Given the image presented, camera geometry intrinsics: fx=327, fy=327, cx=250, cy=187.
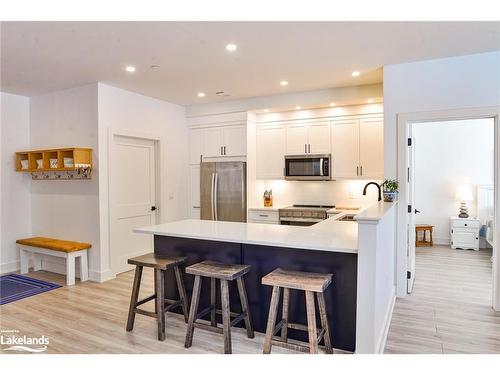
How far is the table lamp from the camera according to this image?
614 centimetres

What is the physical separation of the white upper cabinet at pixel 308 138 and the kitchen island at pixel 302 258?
2.21 metres

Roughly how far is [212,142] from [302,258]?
3.58 metres

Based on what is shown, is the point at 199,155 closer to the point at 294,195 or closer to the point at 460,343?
the point at 294,195

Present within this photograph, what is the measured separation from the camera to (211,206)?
5582 millimetres

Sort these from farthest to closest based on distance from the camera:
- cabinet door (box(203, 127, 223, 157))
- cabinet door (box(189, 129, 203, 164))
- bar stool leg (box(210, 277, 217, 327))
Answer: cabinet door (box(189, 129, 203, 164)) → cabinet door (box(203, 127, 223, 157)) → bar stool leg (box(210, 277, 217, 327))

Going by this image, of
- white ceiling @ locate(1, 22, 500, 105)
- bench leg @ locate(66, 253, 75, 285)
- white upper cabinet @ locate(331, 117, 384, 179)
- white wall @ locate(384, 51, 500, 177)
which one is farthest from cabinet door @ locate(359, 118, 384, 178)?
bench leg @ locate(66, 253, 75, 285)

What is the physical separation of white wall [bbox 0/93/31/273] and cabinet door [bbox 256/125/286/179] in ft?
12.3

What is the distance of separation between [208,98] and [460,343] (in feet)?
15.0

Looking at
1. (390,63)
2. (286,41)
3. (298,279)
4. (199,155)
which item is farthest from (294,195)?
(298,279)

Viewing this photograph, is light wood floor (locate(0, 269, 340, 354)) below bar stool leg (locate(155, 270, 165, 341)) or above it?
below

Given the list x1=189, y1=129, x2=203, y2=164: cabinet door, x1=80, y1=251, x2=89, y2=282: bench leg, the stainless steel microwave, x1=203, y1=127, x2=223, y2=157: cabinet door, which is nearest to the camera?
x1=80, y1=251, x2=89, y2=282: bench leg

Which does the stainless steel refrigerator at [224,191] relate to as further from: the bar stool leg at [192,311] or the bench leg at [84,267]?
the bar stool leg at [192,311]

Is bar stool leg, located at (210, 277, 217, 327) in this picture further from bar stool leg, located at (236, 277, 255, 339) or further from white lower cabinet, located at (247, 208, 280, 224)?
white lower cabinet, located at (247, 208, 280, 224)
